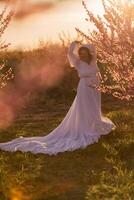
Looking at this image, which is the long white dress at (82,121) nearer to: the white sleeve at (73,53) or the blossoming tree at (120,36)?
the white sleeve at (73,53)

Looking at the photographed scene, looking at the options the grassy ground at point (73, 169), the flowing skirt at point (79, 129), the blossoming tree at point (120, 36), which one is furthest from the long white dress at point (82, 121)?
the blossoming tree at point (120, 36)

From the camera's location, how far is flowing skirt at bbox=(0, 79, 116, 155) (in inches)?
593

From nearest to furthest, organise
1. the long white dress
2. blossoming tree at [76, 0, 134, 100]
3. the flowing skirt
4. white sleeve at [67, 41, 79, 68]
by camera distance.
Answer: blossoming tree at [76, 0, 134, 100] < the flowing skirt < the long white dress < white sleeve at [67, 41, 79, 68]

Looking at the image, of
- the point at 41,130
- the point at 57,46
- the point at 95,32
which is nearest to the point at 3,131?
the point at 41,130

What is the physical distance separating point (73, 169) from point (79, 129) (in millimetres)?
2893

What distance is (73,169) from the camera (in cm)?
1263

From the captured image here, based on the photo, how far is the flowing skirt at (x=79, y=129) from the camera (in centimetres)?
1507

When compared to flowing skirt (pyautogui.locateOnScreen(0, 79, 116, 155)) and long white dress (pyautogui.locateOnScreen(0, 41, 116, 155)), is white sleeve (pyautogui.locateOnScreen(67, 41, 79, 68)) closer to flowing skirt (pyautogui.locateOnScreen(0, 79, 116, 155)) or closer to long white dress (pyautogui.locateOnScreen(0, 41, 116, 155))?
long white dress (pyautogui.locateOnScreen(0, 41, 116, 155))

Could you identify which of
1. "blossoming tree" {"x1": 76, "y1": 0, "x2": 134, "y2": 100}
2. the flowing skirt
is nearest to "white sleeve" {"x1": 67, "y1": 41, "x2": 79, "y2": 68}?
the flowing skirt

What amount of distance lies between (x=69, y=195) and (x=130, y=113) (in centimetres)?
883

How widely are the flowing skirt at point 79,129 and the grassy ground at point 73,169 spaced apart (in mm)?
293

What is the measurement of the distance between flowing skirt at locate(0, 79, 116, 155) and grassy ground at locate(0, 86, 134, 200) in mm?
293

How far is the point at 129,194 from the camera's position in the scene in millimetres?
9000

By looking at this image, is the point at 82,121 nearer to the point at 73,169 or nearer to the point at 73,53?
the point at 73,53
